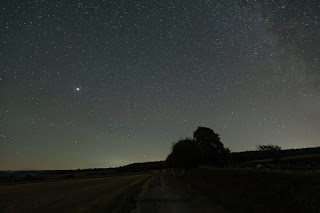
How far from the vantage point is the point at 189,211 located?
46.5 feet

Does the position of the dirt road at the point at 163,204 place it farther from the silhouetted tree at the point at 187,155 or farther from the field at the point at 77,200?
the silhouetted tree at the point at 187,155

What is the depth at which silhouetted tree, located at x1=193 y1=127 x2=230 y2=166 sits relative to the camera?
66.6 m

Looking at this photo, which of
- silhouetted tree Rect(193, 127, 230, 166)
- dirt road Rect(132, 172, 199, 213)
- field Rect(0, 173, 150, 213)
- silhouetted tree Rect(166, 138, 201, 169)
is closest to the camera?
dirt road Rect(132, 172, 199, 213)

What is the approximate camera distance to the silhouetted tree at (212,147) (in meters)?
66.6

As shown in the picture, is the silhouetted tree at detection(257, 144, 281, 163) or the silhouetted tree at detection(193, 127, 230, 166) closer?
the silhouetted tree at detection(257, 144, 281, 163)

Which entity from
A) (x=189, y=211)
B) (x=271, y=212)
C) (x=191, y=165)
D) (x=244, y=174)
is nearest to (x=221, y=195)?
(x=244, y=174)

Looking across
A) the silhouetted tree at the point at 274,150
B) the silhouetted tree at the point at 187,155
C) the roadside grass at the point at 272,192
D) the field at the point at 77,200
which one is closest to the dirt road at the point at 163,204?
the field at the point at 77,200

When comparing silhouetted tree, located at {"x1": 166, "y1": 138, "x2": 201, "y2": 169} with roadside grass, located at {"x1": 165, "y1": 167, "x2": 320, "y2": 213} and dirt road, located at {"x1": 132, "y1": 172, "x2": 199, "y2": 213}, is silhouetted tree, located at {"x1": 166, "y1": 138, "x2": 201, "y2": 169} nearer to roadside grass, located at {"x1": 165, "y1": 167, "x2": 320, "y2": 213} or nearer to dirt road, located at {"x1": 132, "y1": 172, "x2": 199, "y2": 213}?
dirt road, located at {"x1": 132, "y1": 172, "x2": 199, "y2": 213}

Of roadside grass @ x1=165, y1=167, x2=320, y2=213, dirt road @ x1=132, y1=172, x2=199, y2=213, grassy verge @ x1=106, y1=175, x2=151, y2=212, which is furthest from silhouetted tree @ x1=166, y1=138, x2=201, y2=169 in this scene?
→ roadside grass @ x1=165, y1=167, x2=320, y2=213

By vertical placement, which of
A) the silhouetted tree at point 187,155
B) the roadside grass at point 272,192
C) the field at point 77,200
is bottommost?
the field at point 77,200

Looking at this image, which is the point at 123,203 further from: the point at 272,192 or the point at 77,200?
the point at 272,192

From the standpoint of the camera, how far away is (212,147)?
68.0 meters

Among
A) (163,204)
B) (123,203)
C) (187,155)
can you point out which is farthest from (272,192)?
(187,155)

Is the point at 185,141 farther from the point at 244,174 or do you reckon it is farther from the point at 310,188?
the point at 310,188
